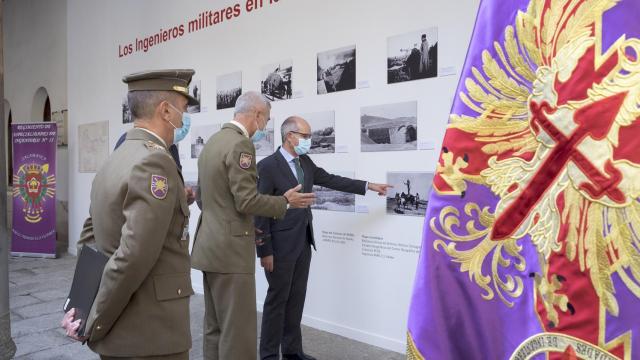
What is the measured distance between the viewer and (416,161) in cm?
314

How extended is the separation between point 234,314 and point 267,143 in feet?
6.62

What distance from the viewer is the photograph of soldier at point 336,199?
3568mm

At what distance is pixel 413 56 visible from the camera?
A: 313 centimetres

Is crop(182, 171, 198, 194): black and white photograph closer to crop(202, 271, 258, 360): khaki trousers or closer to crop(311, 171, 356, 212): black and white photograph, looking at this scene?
crop(311, 171, 356, 212): black and white photograph

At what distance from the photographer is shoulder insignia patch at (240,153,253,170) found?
2.43 meters

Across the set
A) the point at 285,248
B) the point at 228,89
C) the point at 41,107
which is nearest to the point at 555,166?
the point at 285,248

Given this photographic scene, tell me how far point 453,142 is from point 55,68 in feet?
28.7

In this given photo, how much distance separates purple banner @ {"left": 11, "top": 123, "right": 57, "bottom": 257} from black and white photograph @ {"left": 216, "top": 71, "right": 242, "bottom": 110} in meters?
3.85

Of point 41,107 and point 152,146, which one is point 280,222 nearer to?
point 152,146

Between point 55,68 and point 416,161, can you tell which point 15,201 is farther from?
point 416,161

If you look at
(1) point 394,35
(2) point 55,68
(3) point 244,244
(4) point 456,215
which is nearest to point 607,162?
(4) point 456,215

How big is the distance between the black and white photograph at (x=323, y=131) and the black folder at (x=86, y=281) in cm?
232

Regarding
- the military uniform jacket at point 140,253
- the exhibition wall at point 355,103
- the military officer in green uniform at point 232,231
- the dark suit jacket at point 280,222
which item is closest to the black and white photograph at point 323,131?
the exhibition wall at point 355,103
